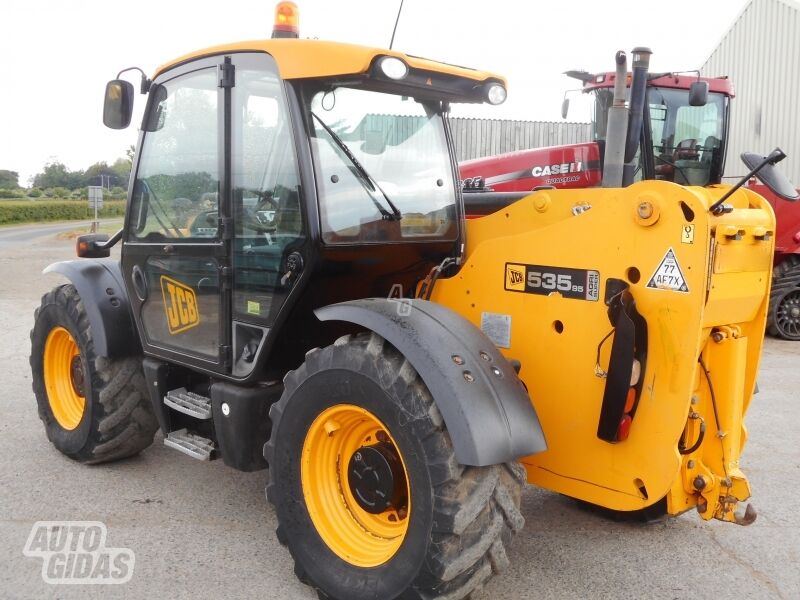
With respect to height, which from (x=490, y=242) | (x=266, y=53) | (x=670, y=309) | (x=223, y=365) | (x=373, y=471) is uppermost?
(x=266, y=53)

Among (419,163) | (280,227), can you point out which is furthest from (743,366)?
(280,227)

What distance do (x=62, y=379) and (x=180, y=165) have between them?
1873 mm

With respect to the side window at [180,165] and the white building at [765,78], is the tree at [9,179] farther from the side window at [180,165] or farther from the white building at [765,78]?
the side window at [180,165]

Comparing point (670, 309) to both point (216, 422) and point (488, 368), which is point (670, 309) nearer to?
point (488, 368)

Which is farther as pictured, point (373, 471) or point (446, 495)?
point (373, 471)

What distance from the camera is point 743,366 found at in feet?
10.1

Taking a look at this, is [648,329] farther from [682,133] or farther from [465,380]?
[682,133]

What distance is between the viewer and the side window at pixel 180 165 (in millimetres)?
3596

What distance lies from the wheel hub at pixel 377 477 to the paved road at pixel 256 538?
1.62 feet

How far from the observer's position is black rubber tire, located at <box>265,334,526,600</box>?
2.63 m

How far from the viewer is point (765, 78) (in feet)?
55.7

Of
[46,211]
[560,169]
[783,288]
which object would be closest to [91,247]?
[560,169]

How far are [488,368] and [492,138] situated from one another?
47.5 feet

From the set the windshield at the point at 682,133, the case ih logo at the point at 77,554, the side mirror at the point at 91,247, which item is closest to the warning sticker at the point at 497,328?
the case ih logo at the point at 77,554
